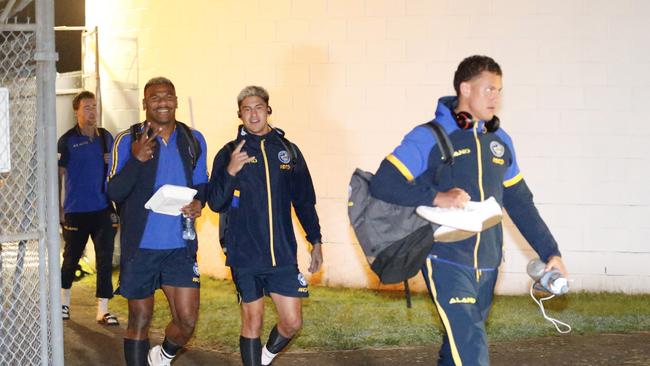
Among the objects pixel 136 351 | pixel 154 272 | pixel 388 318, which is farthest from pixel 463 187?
pixel 388 318

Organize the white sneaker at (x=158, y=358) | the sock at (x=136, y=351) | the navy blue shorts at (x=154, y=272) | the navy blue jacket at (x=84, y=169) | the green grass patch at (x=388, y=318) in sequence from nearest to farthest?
the navy blue shorts at (x=154, y=272) → the sock at (x=136, y=351) → the white sneaker at (x=158, y=358) → the green grass patch at (x=388, y=318) → the navy blue jacket at (x=84, y=169)

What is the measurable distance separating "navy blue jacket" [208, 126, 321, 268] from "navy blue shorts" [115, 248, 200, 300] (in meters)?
0.28

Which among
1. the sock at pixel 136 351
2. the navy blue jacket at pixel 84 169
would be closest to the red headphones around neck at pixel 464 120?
the sock at pixel 136 351

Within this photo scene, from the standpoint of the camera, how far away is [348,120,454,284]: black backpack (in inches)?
213

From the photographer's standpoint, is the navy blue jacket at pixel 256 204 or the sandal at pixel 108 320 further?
the sandal at pixel 108 320

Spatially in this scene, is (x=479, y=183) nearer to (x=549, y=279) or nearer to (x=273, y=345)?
(x=549, y=279)

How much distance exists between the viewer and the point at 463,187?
214 inches

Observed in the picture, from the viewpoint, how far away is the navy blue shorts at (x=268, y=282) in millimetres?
6738

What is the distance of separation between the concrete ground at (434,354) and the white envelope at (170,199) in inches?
71.8

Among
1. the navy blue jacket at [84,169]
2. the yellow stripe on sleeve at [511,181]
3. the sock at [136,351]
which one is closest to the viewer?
the yellow stripe on sleeve at [511,181]

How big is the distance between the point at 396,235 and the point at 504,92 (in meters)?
4.99

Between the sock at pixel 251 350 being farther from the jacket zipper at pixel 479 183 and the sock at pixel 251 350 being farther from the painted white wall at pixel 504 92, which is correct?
the painted white wall at pixel 504 92

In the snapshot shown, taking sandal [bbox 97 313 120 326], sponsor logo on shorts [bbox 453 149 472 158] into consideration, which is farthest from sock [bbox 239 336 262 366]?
sandal [bbox 97 313 120 326]

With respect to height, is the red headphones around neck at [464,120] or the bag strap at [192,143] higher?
the red headphones around neck at [464,120]
